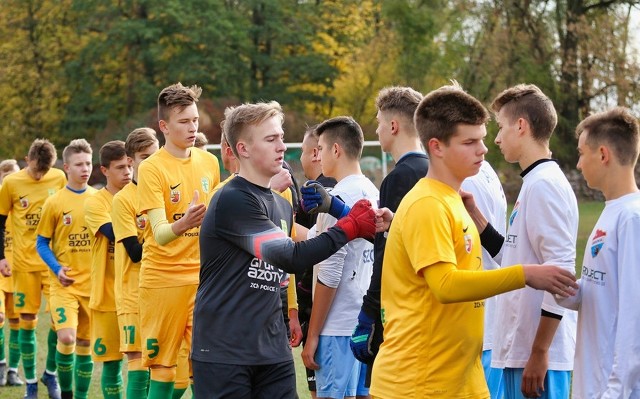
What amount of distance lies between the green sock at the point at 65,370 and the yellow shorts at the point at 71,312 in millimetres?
234

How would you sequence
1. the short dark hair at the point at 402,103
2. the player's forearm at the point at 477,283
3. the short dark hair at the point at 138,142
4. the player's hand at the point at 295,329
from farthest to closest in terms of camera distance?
the short dark hair at the point at 138,142, the player's hand at the point at 295,329, the short dark hair at the point at 402,103, the player's forearm at the point at 477,283

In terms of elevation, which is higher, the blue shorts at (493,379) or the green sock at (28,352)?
the blue shorts at (493,379)

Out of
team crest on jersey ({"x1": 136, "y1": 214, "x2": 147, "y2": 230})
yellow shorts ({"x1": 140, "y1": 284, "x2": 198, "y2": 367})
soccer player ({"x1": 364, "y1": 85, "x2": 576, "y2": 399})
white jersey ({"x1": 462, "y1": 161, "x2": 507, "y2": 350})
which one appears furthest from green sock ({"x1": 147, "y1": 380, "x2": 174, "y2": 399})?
soccer player ({"x1": 364, "y1": 85, "x2": 576, "y2": 399})

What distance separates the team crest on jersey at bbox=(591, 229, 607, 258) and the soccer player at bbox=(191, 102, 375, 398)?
137cm

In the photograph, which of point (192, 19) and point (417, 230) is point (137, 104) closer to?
point (192, 19)

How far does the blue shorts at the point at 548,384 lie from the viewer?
4516mm

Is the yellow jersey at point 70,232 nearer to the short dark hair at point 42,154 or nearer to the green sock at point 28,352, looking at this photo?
the green sock at point 28,352

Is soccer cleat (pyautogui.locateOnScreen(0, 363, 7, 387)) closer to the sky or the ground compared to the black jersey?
closer to the ground

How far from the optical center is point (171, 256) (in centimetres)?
693

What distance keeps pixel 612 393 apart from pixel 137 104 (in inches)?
1697

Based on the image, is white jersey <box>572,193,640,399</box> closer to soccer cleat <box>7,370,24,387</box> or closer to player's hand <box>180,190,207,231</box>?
player's hand <box>180,190,207,231</box>

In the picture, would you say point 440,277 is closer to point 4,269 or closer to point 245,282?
point 245,282

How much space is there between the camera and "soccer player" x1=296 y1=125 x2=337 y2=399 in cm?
666

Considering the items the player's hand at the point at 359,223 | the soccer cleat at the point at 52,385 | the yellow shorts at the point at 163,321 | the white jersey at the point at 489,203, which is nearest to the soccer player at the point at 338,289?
the white jersey at the point at 489,203
